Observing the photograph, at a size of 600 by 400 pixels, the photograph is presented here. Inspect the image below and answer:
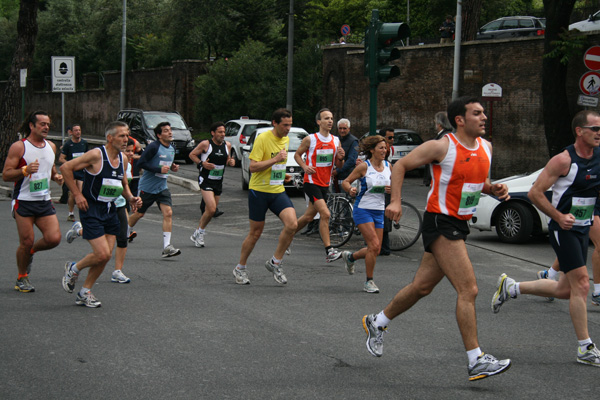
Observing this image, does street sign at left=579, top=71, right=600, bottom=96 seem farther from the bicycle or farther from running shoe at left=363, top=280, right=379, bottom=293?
running shoe at left=363, top=280, right=379, bottom=293

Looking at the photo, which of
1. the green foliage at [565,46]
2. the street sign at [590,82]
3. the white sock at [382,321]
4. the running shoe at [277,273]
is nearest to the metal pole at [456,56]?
the green foliage at [565,46]

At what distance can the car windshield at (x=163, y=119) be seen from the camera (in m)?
31.0

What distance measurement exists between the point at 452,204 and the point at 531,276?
4.85 m

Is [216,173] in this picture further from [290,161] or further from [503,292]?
[290,161]

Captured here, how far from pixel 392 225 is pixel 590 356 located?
6.68 meters

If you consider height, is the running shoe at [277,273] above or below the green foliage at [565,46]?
below

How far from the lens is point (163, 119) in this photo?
31.8 metres

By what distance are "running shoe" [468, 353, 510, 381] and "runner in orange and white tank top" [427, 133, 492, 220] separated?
100 centimetres

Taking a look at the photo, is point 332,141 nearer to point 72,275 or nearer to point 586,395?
point 72,275

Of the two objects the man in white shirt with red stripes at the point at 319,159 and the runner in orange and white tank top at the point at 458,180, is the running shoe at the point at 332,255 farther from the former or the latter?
the runner in orange and white tank top at the point at 458,180

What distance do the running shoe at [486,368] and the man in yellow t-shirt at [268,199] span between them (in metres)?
4.01

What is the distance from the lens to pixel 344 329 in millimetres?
6906

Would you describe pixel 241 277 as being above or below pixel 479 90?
below

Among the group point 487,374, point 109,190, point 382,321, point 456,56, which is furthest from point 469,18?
point 487,374
